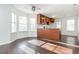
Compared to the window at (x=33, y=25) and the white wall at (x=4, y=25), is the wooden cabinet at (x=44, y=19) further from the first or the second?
the white wall at (x=4, y=25)

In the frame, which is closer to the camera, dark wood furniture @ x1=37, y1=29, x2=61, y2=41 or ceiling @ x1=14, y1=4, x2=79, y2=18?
ceiling @ x1=14, y1=4, x2=79, y2=18

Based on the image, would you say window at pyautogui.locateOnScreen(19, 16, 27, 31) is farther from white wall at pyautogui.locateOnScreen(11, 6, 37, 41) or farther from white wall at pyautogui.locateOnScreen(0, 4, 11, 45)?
white wall at pyautogui.locateOnScreen(0, 4, 11, 45)

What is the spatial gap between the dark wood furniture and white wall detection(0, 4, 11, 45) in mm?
688

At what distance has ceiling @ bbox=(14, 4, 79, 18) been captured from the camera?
1664 millimetres

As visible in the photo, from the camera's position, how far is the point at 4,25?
185cm

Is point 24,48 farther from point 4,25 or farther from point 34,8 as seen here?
point 34,8

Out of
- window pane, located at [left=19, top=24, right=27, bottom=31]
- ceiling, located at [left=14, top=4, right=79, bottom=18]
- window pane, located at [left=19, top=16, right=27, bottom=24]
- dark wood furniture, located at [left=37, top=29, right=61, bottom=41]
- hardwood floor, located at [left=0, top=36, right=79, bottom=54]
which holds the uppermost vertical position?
ceiling, located at [left=14, top=4, right=79, bottom=18]

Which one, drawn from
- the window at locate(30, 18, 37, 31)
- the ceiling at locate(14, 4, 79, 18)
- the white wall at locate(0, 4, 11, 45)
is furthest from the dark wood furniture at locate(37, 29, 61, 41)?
the white wall at locate(0, 4, 11, 45)

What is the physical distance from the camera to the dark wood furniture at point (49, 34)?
1879 mm

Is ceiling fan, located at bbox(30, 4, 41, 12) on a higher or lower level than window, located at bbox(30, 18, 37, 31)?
higher

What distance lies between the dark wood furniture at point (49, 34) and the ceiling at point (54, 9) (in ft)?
1.20

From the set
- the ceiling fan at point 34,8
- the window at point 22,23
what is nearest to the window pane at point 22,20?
the window at point 22,23

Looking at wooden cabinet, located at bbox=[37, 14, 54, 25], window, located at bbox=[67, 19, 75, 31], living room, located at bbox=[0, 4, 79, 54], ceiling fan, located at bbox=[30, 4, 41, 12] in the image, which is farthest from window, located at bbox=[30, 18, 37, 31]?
window, located at bbox=[67, 19, 75, 31]
